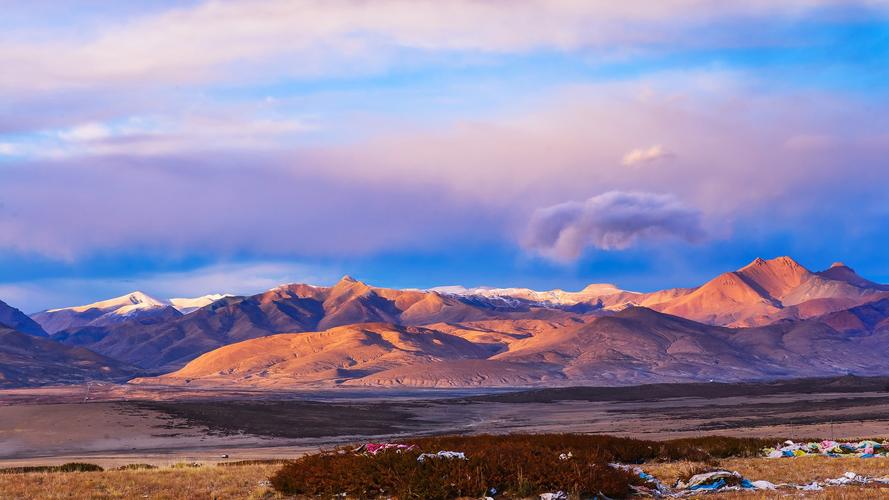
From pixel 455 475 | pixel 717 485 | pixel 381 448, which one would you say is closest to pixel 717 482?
pixel 717 485

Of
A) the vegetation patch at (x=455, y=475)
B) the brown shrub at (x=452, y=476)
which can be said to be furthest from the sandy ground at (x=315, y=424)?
the brown shrub at (x=452, y=476)

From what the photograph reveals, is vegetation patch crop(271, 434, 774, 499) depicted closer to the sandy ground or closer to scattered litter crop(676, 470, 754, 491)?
scattered litter crop(676, 470, 754, 491)

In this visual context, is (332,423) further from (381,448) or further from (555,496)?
(555,496)

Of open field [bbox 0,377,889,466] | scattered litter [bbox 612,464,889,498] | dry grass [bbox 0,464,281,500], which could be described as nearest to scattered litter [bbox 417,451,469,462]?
Answer: dry grass [bbox 0,464,281,500]

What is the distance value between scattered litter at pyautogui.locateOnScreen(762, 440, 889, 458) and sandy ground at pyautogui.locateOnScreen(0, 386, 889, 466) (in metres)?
25.7

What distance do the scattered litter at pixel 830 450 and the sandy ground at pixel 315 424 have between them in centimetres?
2566

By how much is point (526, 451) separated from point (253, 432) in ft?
222

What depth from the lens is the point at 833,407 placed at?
101m

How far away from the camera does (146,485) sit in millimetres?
22234

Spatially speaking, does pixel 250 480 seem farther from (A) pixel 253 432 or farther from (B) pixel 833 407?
(B) pixel 833 407

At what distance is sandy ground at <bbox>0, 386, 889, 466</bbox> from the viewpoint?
65250 mm

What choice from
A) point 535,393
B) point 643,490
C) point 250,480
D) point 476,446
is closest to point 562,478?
point 643,490

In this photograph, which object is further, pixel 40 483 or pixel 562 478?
pixel 40 483

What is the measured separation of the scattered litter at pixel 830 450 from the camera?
90.9 feet
